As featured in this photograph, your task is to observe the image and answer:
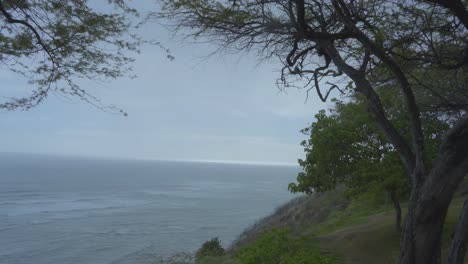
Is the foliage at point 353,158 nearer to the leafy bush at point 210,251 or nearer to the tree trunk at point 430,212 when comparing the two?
the tree trunk at point 430,212

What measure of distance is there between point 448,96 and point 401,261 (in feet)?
12.8

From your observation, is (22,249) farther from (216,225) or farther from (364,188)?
(364,188)

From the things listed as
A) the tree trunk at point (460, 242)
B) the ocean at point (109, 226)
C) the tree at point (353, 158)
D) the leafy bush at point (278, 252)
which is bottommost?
the ocean at point (109, 226)

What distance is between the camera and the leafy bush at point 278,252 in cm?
995

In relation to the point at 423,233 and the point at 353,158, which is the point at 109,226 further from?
the point at 423,233

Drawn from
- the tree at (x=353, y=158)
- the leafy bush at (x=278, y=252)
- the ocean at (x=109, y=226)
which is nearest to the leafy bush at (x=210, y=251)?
the ocean at (x=109, y=226)

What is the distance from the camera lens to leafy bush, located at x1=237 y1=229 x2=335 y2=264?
392 inches

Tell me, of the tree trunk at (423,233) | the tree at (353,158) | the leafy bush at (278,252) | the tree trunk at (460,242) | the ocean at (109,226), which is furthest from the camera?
the ocean at (109,226)

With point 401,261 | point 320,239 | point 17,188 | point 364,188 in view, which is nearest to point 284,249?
point 401,261

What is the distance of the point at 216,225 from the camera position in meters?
67.6

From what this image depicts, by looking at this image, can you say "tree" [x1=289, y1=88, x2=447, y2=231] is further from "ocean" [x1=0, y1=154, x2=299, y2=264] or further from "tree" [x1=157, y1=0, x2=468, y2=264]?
"ocean" [x1=0, y1=154, x2=299, y2=264]

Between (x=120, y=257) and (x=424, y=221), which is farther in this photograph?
(x=120, y=257)

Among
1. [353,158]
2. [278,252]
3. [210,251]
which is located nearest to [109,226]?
[210,251]

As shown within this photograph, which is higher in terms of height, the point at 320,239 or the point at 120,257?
the point at 320,239
